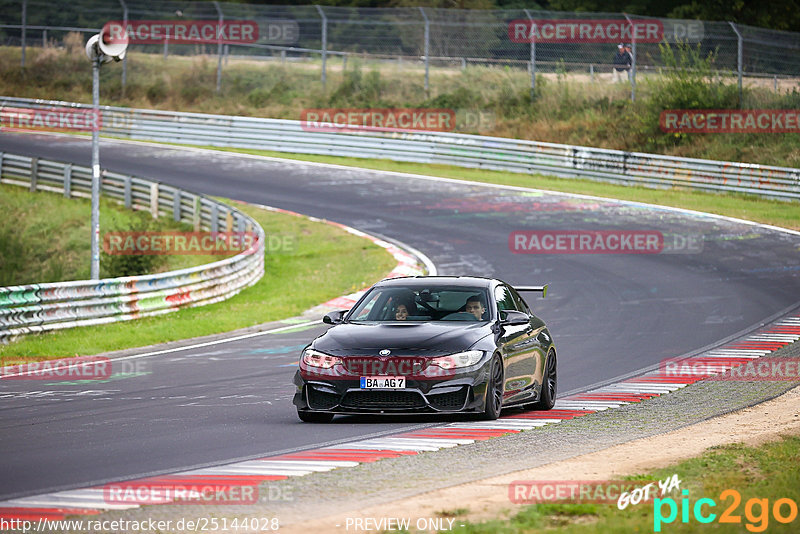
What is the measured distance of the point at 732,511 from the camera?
694 centimetres

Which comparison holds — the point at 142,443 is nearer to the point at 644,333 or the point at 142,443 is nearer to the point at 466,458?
→ the point at 466,458

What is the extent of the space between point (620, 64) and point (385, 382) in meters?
31.8

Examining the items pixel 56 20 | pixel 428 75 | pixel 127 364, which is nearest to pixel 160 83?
pixel 56 20

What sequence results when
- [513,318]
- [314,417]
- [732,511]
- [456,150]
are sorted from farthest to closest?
[456,150]
[513,318]
[314,417]
[732,511]

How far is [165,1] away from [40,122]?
25.6 ft

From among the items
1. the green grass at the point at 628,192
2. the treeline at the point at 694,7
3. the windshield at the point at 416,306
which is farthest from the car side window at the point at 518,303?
the treeline at the point at 694,7

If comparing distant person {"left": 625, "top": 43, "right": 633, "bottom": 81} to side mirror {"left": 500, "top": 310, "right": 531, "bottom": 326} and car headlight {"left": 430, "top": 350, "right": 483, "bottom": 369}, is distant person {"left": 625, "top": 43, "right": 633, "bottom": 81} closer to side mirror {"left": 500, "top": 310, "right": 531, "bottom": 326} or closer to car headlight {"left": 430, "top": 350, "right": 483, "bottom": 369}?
side mirror {"left": 500, "top": 310, "right": 531, "bottom": 326}

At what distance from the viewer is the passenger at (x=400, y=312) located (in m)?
12.1

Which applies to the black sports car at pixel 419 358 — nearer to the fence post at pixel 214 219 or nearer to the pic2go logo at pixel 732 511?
the pic2go logo at pixel 732 511

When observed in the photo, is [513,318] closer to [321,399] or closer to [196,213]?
[321,399]

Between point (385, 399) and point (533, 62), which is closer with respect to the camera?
point (385, 399)

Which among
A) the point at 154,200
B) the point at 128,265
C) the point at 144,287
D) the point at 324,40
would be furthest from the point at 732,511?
the point at 324,40

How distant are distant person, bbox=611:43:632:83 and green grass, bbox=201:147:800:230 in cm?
465

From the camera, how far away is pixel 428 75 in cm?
4422
